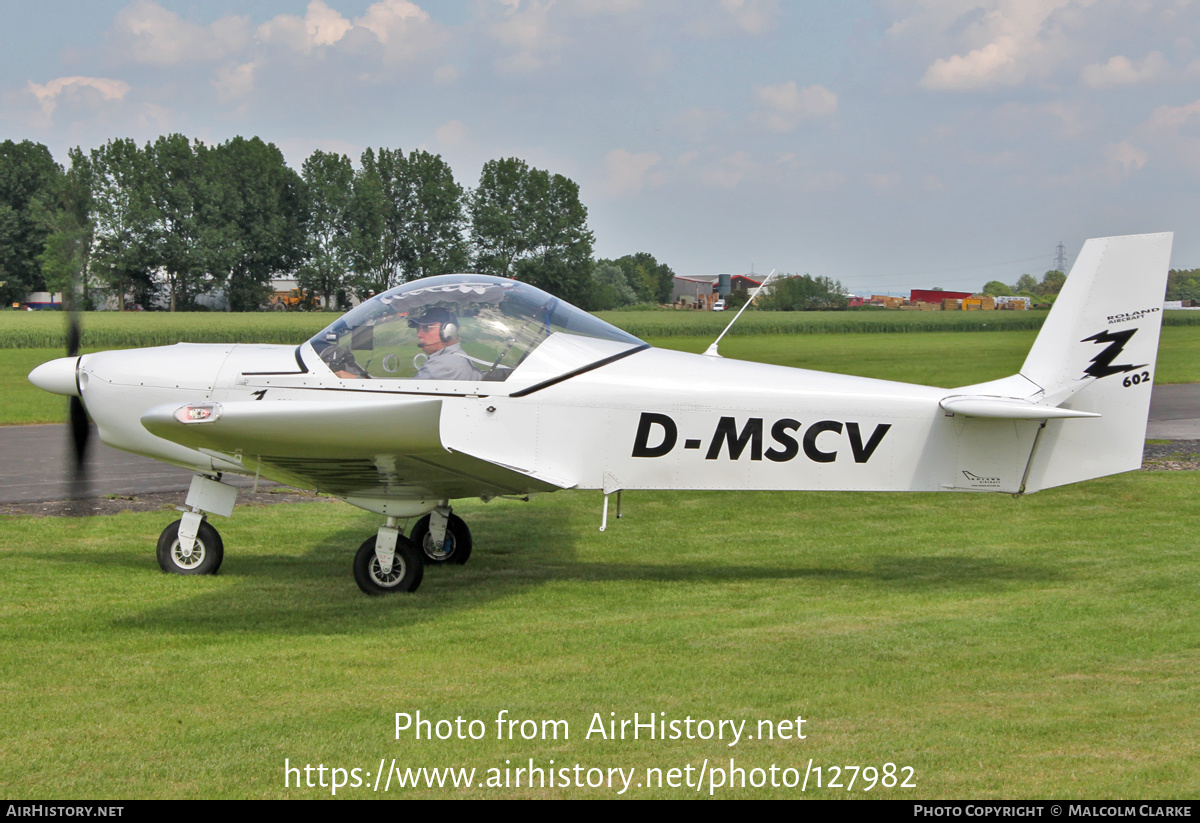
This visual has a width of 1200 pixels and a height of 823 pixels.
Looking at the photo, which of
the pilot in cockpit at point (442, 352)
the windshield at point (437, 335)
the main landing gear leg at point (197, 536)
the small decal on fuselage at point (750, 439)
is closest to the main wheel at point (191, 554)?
the main landing gear leg at point (197, 536)

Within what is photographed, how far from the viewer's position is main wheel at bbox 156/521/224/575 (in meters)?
7.69

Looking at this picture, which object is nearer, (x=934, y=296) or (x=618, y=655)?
(x=618, y=655)

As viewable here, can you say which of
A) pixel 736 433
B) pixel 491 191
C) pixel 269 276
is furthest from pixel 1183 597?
pixel 269 276

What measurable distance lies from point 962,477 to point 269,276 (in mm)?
59525

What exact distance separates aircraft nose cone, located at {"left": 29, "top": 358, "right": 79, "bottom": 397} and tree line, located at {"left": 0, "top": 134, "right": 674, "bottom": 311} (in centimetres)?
118

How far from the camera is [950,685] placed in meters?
5.26

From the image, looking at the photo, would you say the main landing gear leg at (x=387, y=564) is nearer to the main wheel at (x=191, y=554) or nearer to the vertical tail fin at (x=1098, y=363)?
the main wheel at (x=191, y=554)

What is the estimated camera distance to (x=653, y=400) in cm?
711

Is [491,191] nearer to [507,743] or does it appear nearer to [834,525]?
[834,525]

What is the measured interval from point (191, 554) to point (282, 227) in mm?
60444

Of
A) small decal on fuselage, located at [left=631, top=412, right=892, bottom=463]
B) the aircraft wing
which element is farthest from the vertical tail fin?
the aircraft wing

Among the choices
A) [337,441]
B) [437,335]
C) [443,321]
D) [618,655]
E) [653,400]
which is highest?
[443,321]

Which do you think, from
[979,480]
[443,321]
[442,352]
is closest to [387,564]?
[442,352]

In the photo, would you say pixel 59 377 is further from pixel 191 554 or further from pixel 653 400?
pixel 653 400
